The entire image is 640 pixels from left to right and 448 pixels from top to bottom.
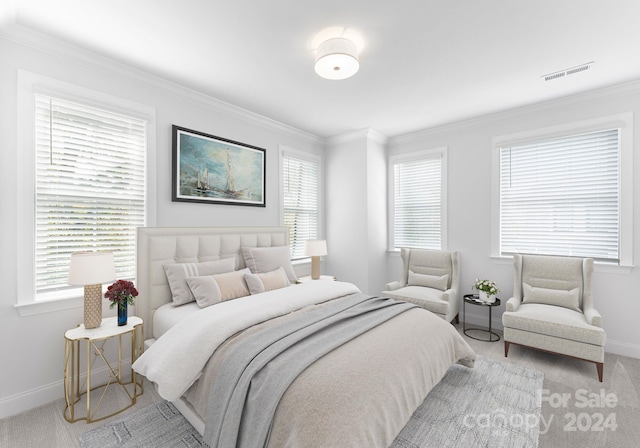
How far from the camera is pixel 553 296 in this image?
330cm

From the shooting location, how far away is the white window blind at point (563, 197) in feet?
11.0

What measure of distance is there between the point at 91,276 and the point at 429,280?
12.4 feet

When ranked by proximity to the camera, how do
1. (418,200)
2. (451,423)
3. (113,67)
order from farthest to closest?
(418,200), (113,67), (451,423)

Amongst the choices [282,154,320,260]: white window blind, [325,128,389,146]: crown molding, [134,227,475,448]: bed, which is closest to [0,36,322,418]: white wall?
[134,227,475,448]: bed

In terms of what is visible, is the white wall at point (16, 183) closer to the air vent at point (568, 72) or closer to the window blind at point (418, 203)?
the window blind at point (418, 203)

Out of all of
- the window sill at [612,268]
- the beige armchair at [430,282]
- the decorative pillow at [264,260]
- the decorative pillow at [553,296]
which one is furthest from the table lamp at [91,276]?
the window sill at [612,268]

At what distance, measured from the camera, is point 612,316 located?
330 centimetres

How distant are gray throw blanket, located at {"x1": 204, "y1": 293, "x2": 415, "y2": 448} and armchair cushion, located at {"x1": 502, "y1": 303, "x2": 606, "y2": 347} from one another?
1909 mm

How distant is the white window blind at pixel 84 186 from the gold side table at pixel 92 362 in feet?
1.72

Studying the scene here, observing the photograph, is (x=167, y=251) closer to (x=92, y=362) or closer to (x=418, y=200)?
(x=92, y=362)

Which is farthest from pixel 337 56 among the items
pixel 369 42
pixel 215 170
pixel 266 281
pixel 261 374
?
pixel 261 374

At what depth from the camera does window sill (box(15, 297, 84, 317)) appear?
226cm

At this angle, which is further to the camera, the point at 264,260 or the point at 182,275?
the point at 264,260

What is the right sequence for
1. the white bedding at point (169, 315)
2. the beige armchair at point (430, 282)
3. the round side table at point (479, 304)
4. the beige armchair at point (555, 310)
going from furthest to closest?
1. the beige armchair at point (430, 282)
2. the round side table at point (479, 304)
3. the beige armchair at point (555, 310)
4. the white bedding at point (169, 315)
